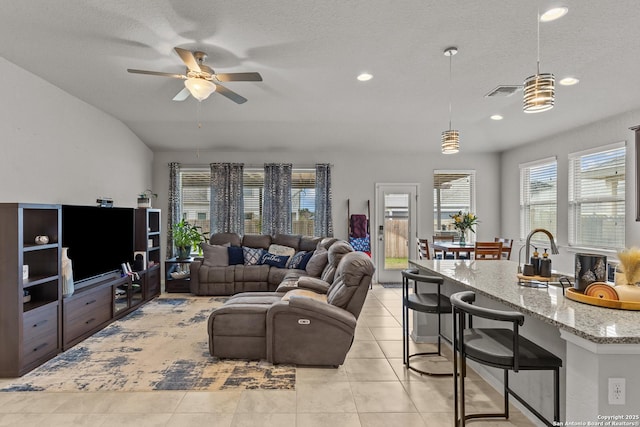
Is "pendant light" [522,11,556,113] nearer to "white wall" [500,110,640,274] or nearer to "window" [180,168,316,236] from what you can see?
"white wall" [500,110,640,274]

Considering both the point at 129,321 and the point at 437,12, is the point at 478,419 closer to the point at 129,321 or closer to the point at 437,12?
the point at 437,12

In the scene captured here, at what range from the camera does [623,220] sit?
4648 mm

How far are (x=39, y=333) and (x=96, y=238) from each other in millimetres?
1355

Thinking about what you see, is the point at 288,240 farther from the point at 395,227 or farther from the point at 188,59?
the point at 188,59

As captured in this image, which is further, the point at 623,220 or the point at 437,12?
the point at 623,220

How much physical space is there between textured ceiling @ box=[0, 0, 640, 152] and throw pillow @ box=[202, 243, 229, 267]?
219 cm

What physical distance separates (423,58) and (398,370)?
2907 mm

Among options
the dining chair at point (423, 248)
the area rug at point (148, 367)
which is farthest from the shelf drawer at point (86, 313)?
the dining chair at point (423, 248)

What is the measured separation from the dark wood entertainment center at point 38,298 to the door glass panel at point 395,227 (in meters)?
4.81

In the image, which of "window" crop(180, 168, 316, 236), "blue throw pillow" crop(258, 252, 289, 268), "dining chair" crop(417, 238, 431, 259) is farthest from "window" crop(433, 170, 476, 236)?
"blue throw pillow" crop(258, 252, 289, 268)

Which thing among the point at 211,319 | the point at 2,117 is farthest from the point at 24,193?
the point at 211,319

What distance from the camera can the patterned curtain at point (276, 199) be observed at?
23.1 ft

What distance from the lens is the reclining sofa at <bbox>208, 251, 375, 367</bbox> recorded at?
10.6ft

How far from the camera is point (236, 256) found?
6309 mm
